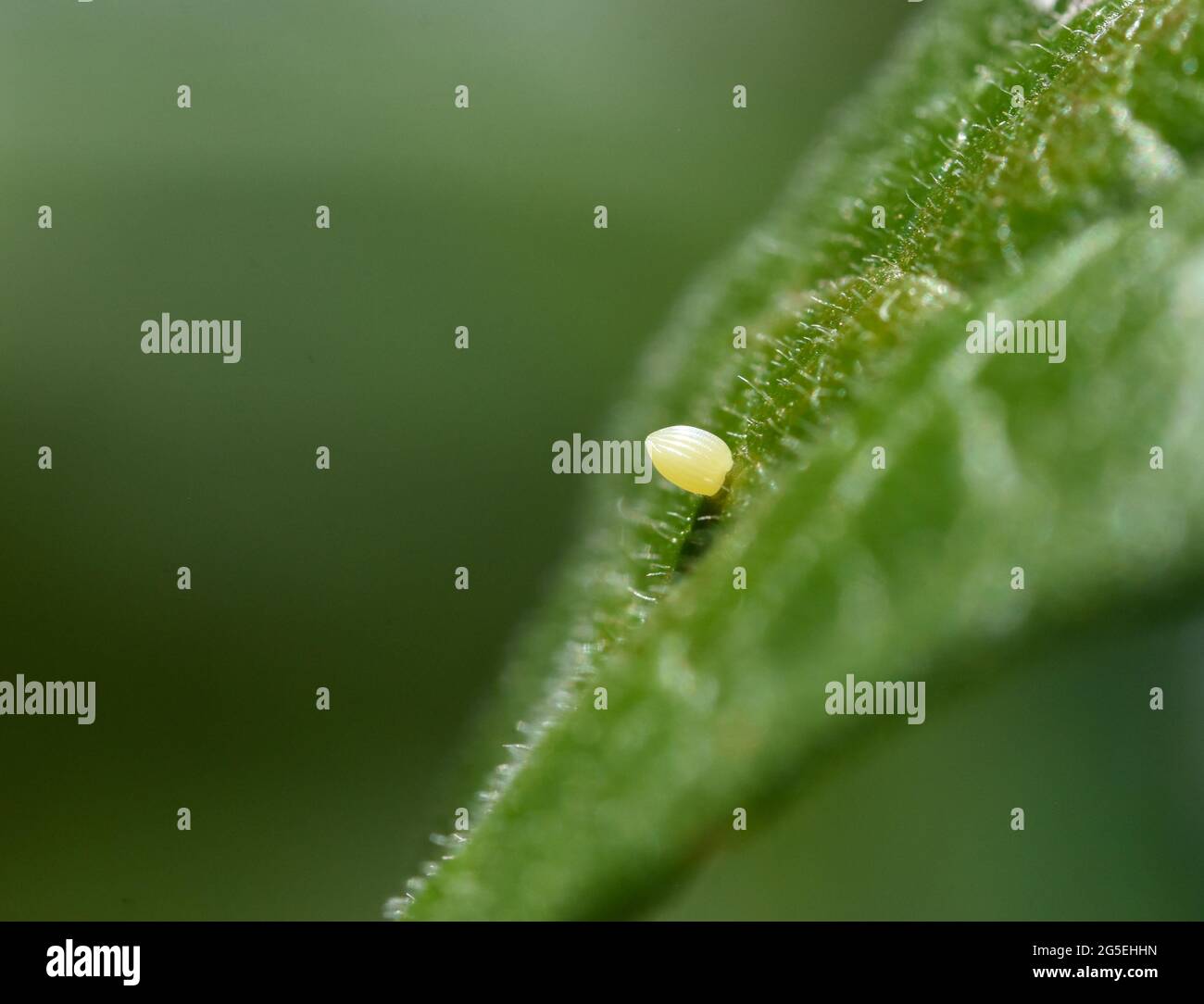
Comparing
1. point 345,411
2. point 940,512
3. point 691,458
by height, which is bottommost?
point 940,512

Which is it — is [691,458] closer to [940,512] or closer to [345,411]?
[940,512]

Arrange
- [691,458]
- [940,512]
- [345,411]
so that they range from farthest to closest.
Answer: [345,411] → [691,458] → [940,512]

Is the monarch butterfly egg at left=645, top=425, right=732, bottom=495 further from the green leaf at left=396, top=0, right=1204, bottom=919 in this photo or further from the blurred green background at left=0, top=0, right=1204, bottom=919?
the blurred green background at left=0, top=0, right=1204, bottom=919

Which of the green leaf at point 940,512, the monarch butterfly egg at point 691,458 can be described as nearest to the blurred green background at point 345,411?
the monarch butterfly egg at point 691,458

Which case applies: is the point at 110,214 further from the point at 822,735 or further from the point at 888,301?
the point at 822,735

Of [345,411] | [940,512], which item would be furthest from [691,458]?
[345,411]

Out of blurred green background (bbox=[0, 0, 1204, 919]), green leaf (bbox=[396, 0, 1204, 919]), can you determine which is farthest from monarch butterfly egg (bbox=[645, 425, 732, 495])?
blurred green background (bbox=[0, 0, 1204, 919])
